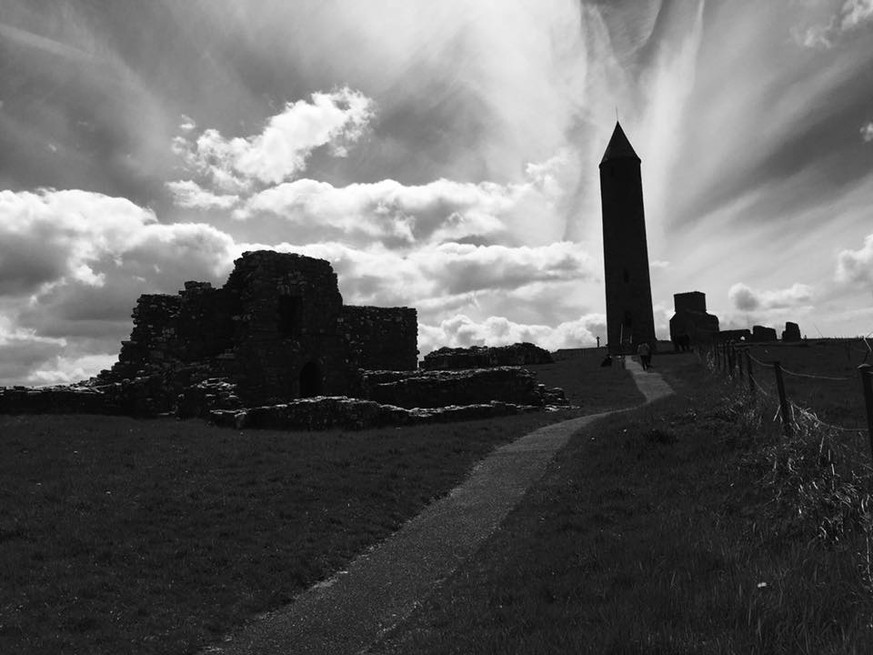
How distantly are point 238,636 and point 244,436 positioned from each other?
1013 centimetres

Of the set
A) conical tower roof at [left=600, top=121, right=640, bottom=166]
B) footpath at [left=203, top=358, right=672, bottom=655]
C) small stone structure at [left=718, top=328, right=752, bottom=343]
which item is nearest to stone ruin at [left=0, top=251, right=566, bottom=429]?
footpath at [left=203, top=358, right=672, bottom=655]

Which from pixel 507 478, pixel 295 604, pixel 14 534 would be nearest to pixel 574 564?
pixel 295 604

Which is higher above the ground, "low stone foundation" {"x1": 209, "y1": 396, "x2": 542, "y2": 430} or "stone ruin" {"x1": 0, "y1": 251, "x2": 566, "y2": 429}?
"stone ruin" {"x1": 0, "y1": 251, "x2": 566, "y2": 429}

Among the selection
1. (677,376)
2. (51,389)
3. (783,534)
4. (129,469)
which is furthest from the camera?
(677,376)

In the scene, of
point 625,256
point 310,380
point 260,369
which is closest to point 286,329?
point 310,380

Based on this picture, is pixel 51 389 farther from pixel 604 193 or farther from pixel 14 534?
pixel 604 193

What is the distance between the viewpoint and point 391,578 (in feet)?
26.3

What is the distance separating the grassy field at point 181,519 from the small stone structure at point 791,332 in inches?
1657

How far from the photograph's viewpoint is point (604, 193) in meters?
60.7

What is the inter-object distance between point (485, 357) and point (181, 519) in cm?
3116

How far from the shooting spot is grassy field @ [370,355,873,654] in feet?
14.0

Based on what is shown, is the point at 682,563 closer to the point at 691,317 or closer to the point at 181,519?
the point at 181,519

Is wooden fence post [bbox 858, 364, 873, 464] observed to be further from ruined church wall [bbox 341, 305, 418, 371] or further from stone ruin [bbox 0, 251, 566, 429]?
ruined church wall [bbox 341, 305, 418, 371]

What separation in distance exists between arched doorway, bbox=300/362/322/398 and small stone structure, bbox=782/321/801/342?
1572 inches
